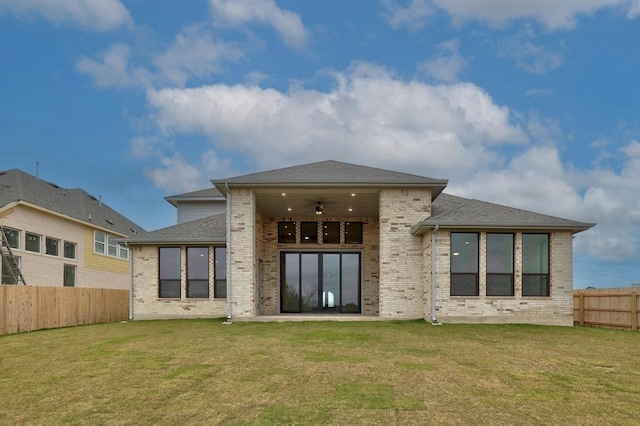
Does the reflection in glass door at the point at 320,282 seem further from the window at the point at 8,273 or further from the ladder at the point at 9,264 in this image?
the window at the point at 8,273

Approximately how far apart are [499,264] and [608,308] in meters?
4.45

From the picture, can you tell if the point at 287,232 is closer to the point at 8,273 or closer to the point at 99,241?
the point at 8,273

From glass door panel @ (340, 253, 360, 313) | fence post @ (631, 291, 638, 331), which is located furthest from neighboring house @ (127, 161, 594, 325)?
glass door panel @ (340, 253, 360, 313)

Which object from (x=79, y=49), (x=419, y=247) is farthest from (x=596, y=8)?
(x=79, y=49)

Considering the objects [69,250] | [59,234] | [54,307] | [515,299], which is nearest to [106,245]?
[69,250]

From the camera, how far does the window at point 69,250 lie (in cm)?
2246

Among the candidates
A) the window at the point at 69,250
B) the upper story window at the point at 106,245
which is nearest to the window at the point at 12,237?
the window at the point at 69,250

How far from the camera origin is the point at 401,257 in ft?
46.2

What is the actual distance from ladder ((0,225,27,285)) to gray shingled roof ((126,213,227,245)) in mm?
6163

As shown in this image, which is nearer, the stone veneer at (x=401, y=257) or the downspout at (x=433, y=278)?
the downspout at (x=433, y=278)

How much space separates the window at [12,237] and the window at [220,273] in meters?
9.53

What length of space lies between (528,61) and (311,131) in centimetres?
1063

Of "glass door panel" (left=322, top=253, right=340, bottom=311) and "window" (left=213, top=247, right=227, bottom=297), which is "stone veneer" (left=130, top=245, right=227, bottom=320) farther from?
"glass door panel" (left=322, top=253, right=340, bottom=311)

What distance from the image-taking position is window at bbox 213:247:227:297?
15859 mm
